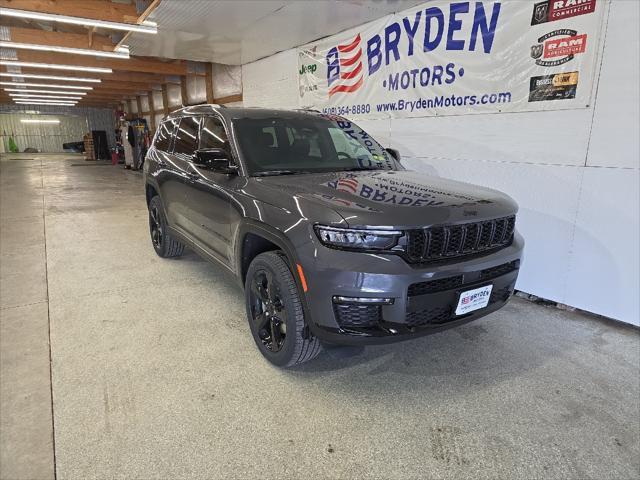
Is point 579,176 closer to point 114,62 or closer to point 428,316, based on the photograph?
point 428,316

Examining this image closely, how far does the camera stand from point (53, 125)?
3334 centimetres

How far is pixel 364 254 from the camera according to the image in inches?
75.1

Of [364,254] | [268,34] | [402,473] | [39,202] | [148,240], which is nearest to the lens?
[402,473]

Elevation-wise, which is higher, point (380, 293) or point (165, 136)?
point (165, 136)

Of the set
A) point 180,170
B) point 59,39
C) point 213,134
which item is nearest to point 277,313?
point 213,134

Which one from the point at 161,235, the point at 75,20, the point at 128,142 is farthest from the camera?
the point at 128,142

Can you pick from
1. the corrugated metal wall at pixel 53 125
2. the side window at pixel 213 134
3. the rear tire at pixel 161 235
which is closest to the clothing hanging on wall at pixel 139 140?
the rear tire at pixel 161 235

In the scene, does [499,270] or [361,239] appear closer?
[361,239]

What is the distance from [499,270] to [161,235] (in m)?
3.57

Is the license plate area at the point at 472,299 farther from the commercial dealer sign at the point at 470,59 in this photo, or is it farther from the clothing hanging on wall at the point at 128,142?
the clothing hanging on wall at the point at 128,142

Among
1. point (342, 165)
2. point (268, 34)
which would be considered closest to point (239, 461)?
point (342, 165)

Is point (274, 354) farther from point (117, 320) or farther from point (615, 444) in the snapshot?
point (615, 444)

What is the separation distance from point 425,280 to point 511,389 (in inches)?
39.8

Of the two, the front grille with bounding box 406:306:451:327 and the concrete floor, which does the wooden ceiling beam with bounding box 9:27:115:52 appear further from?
the front grille with bounding box 406:306:451:327
